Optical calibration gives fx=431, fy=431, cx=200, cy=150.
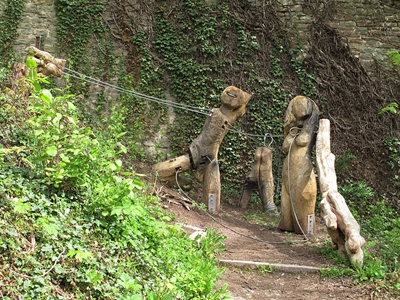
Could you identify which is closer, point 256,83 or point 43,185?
point 43,185

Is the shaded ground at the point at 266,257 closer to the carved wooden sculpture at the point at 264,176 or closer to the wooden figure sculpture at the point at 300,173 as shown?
the wooden figure sculpture at the point at 300,173

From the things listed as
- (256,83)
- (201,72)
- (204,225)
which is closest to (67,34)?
(201,72)

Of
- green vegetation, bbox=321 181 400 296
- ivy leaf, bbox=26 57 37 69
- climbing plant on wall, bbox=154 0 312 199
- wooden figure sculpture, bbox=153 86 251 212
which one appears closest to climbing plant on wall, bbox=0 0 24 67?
climbing plant on wall, bbox=154 0 312 199

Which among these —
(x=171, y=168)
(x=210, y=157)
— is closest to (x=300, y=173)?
(x=210, y=157)

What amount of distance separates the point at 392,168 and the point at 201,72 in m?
4.94

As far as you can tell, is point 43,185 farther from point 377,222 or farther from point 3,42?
point 3,42

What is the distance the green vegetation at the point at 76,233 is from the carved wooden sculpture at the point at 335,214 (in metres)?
1.48

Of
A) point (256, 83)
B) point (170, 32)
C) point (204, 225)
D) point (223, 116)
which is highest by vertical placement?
point (170, 32)

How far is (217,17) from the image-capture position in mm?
10406

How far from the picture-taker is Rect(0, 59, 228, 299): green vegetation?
9.10 ft

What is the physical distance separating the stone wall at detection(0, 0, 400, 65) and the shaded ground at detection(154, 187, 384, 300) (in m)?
5.31

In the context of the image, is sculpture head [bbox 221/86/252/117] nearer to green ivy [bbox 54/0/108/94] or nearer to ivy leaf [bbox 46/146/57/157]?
green ivy [bbox 54/0/108/94]

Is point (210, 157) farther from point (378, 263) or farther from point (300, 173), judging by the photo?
point (378, 263)

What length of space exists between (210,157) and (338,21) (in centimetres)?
550
